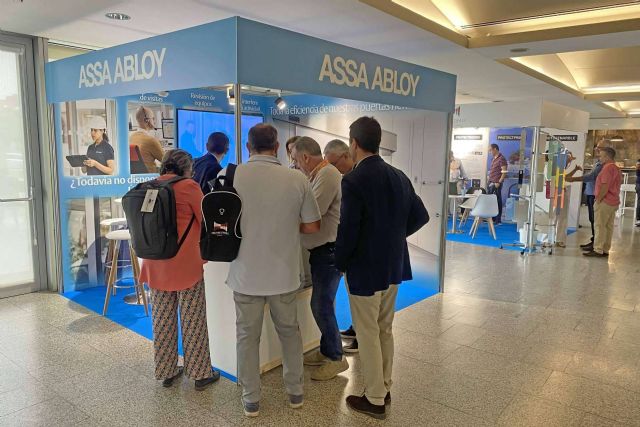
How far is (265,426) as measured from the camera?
8.84ft

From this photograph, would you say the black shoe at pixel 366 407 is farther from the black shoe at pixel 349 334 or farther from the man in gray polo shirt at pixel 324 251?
the black shoe at pixel 349 334

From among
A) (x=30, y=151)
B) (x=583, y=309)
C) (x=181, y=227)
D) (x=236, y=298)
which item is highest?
(x=30, y=151)

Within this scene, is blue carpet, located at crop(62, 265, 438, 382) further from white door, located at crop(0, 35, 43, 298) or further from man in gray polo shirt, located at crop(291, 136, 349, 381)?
man in gray polo shirt, located at crop(291, 136, 349, 381)

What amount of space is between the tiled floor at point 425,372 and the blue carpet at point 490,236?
10.9 ft

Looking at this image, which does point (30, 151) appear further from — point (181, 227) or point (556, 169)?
point (556, 169)

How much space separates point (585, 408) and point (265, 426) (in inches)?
76.3

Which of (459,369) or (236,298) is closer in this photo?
(236,298)

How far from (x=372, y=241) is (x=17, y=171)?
158 inches

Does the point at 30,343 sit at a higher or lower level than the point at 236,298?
lower

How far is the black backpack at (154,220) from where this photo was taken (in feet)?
9.16

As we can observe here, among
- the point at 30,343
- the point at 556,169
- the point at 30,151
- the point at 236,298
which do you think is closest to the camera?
the point at 236,298

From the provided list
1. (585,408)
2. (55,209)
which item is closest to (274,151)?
(585,408)

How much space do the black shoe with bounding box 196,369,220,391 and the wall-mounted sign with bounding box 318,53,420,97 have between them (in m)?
2.16

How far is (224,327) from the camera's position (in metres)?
3.26
